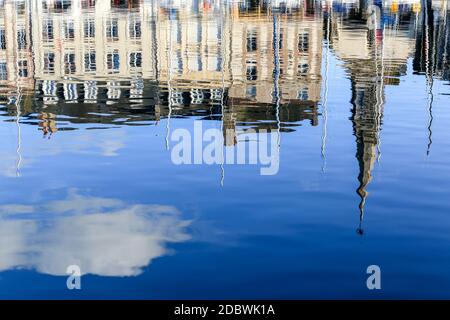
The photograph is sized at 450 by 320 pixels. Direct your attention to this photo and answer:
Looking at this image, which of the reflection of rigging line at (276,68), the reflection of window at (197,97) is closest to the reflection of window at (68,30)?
the reflection of rigging line at (276,68)

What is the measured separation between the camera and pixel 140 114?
111 ft

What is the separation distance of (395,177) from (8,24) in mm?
68803

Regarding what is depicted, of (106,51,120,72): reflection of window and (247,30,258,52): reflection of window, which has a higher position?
(247,30,258,52): reflection of window

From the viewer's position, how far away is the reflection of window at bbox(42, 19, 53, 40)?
8325 centimetres

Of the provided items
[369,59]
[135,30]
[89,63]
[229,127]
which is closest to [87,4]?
[135,30]

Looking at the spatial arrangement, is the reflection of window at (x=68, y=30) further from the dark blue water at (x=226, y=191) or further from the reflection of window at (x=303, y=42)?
the dark blue water at (x=226, y=191)

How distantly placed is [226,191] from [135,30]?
238 feet

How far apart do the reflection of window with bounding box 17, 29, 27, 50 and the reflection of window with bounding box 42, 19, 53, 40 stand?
243 cm

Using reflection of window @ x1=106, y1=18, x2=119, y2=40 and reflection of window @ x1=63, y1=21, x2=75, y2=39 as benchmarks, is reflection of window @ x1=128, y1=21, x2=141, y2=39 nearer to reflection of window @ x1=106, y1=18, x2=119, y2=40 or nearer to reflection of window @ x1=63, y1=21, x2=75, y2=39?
reflection of window @ x1=106, y1=18, x2=119, y2=40

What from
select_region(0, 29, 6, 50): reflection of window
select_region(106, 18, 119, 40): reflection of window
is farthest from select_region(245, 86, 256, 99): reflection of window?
select_region(106, 18, 119, 40): reflection of window

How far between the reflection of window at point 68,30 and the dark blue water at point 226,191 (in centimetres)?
3729

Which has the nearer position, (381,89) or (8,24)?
(381,89)

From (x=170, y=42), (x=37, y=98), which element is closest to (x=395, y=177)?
(x=37, y=98)
